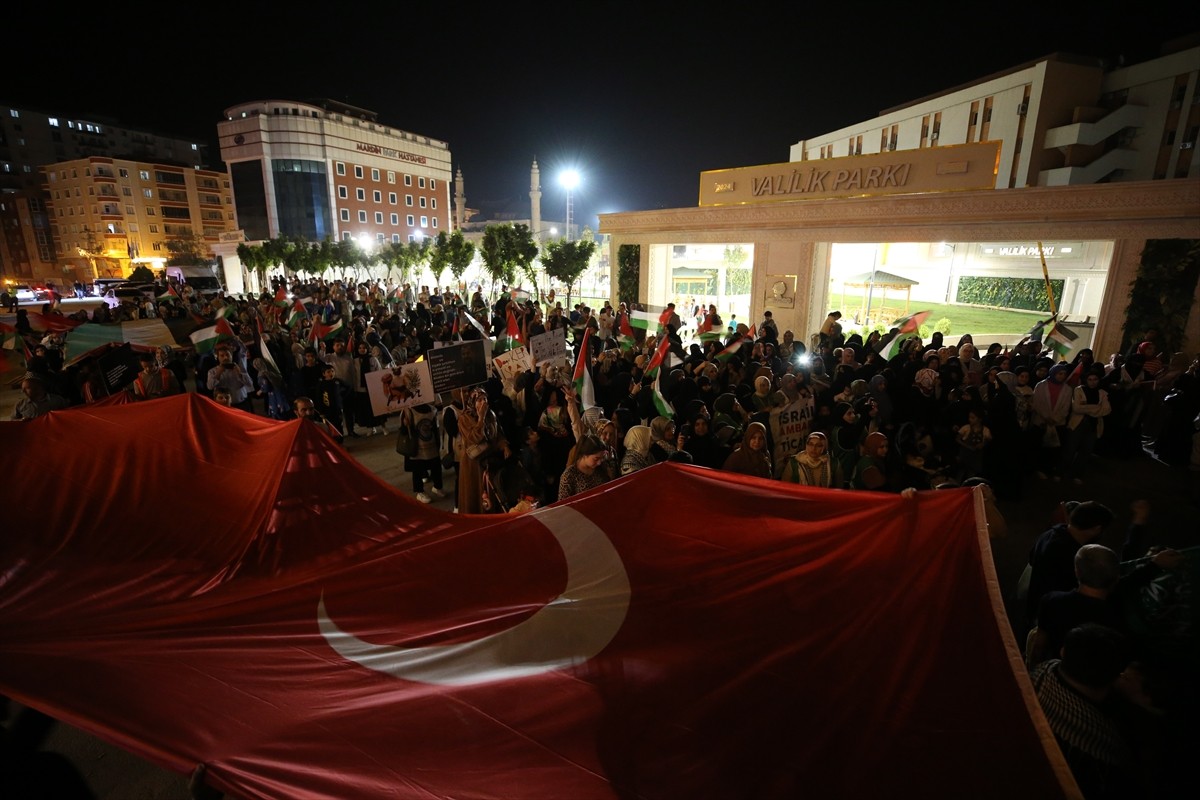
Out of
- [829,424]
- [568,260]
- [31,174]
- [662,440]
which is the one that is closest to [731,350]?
[829,424]

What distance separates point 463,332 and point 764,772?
39.6 feet

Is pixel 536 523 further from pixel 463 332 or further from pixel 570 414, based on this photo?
pixel 463 332

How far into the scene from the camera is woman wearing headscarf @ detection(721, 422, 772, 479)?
5.74 m

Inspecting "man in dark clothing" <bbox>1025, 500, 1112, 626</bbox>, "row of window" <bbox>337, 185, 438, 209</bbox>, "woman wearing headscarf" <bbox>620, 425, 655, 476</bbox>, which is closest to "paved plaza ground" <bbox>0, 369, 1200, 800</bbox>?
"man in dark clothing" <bbox>1025, 500, 1112, 626</bbox>

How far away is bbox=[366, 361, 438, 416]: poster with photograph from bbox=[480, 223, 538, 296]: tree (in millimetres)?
25069

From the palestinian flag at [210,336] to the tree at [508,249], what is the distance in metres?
22.2

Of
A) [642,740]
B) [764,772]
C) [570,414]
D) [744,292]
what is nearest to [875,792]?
[764,772]

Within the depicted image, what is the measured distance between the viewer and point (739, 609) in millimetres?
3152

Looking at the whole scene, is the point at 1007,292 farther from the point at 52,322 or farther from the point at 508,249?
the point at 52,322

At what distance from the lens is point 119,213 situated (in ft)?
240

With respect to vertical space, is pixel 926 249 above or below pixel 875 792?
above

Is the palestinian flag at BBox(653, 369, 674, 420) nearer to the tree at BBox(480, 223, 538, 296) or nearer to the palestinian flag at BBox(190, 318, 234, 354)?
the palestinian flag at BBox(190, 318, 234, 354)

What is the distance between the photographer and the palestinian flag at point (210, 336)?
10469 mm

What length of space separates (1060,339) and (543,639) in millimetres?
12596
